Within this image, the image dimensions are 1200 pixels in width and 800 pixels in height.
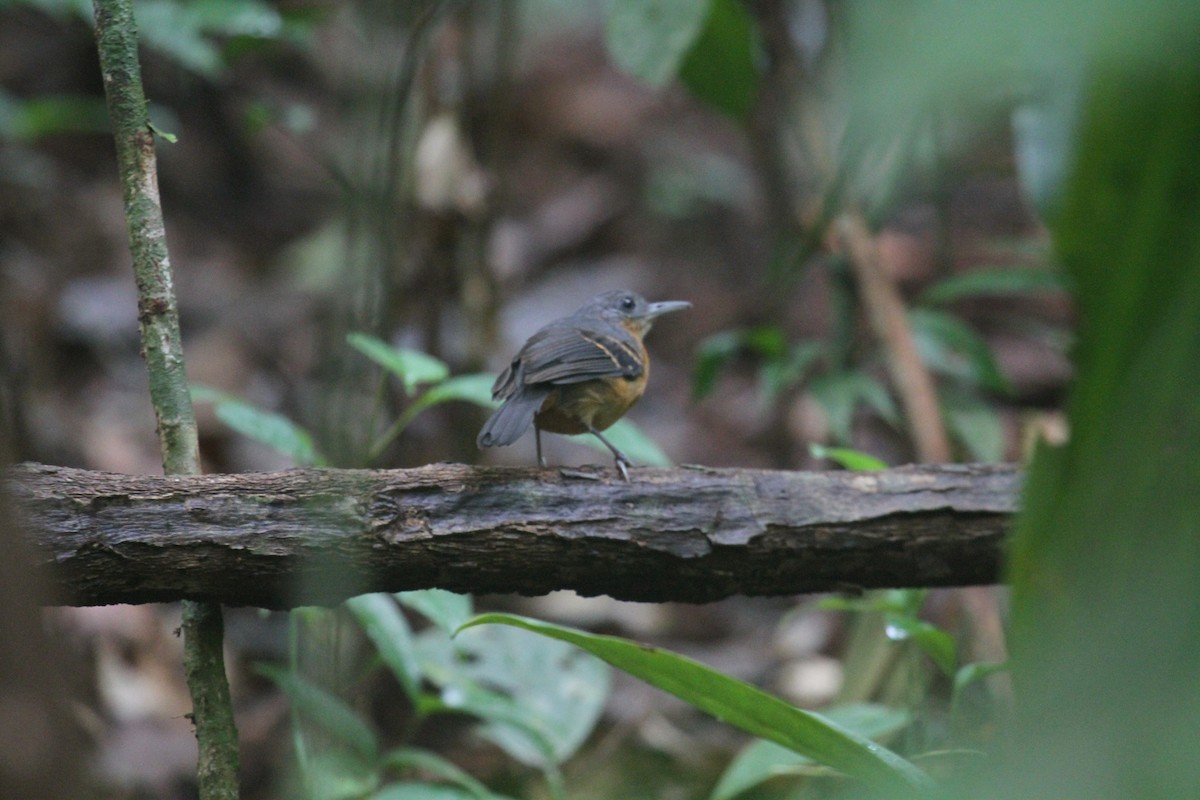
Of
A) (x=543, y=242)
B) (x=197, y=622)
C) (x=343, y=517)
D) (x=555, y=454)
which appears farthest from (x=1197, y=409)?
(x=543, y=242)

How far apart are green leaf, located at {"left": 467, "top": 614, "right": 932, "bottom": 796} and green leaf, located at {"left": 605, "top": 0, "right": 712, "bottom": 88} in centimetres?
198

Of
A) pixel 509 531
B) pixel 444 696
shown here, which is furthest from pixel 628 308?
pixel 509 531

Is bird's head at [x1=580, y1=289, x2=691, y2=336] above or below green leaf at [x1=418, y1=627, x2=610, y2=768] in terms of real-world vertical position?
above

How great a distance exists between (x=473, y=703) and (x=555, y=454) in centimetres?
339

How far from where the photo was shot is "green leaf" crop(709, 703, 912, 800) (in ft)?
9.09

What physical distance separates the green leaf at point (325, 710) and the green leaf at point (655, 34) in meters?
2.00

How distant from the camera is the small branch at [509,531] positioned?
196 centimetres

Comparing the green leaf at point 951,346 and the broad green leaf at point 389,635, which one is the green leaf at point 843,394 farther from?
the broad green leaf at point 389,635

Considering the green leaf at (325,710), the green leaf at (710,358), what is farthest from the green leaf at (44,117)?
the green leaf at (325,710)

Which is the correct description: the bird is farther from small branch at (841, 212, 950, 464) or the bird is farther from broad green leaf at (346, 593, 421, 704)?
small branch at (841, 212, 950, 464)

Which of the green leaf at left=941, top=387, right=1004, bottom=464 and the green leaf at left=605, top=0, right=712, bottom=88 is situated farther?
the green leaf at left=941, top=387, right=1004, bottom=464

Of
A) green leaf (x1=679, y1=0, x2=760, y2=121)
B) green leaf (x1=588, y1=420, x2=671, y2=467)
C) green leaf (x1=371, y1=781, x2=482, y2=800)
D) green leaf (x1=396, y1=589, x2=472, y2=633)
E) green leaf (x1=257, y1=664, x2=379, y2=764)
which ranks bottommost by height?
green leaf (x1=371, y1=781, x2=482, y2=800)

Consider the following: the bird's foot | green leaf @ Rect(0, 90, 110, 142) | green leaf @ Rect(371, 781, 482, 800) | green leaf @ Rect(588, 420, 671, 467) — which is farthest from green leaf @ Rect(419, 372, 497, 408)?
green leaf @ Rect(0, 90, 110, 142)

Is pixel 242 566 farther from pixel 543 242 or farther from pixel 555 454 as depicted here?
pixel 543 242
